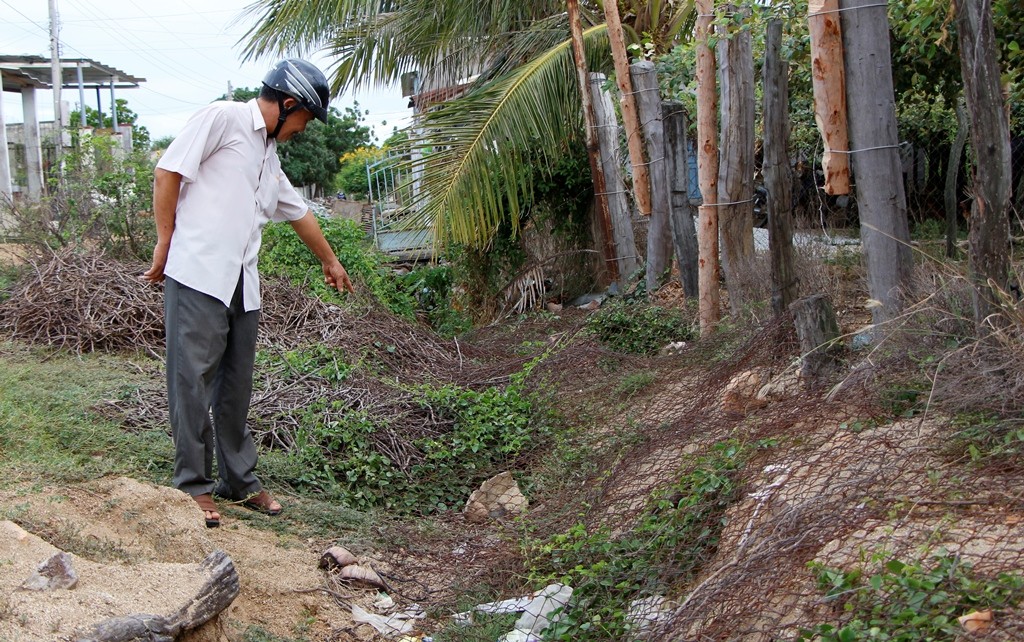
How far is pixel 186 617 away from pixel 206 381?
149 centimetres

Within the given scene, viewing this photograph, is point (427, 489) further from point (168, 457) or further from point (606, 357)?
point (606, 357)

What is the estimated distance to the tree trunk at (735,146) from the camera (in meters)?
6.77

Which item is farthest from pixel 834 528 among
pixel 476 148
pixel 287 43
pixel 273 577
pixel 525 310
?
pixel 287 43

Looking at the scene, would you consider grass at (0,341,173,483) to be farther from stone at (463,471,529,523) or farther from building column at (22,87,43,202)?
building column at (22,87,43,202)

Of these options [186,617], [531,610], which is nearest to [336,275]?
[531,610]

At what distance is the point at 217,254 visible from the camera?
435 centimetres

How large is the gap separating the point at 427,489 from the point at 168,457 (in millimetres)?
1433

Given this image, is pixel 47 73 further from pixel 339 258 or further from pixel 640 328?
pixel 640 328

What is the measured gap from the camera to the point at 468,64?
12.9 metres

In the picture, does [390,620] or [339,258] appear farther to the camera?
[339,258]

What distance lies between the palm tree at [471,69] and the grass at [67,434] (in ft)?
14.9

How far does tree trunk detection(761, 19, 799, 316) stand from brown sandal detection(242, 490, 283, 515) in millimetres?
2917

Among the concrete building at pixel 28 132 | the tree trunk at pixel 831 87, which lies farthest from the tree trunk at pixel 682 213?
the concrete building at pixel 28 132

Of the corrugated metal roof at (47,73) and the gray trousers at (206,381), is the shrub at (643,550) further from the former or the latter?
the corrugated metal roof at (47,73)
